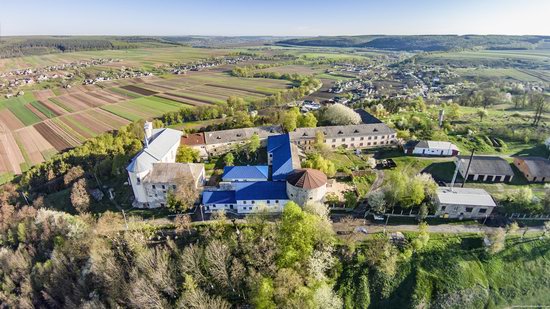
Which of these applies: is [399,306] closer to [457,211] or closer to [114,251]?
[457,211]

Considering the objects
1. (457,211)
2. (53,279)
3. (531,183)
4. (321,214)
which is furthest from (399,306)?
(53,279)

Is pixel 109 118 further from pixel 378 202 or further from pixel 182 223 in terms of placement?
pixel 378 202

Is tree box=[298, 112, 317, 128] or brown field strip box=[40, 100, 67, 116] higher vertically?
tree box=[298, 112, 317, 128]

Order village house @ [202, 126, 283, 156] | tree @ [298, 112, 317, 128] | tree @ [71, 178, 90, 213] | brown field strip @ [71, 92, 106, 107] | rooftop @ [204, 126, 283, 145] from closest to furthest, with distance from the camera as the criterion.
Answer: tree @ [71, 178, 90, 213], village house @ [202, 126, 283, 156], rooftop @ [204, 126, 283, 145], tree @ [298, 112, 317, 128], brown field strip @ [71, 92, 106, 107]

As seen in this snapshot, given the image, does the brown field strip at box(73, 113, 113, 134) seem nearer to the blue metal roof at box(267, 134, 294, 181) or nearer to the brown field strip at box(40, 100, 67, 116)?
the brown field strip at box(40, 100, 67, 116)

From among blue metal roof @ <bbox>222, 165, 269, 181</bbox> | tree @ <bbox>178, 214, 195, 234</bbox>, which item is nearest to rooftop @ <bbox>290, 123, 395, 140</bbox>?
blue metal roof @ <bbox>222, 165, 269, 181</bbox>

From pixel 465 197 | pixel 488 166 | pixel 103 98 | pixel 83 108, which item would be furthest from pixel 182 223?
pixel 103 98
